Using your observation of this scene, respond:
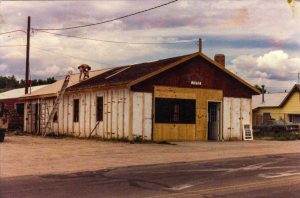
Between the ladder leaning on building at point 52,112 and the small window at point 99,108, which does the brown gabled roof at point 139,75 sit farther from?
the ladder leaning on building at point 52,112

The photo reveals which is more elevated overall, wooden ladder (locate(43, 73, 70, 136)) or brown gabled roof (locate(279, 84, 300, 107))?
brown gabled roof (locate(279, 84, 300, 107))

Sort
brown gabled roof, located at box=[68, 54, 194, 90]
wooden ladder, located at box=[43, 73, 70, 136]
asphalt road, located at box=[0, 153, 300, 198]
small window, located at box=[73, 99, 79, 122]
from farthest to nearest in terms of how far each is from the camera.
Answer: wooden ladder, located at box=[43, 73, 70, 136]
small window, located at box=[73, 99, 79, 122]
brown gabled roof, located at box=[68, 54, 194, 90]
asphalt road, located at box=[0, 153, 300, 198]

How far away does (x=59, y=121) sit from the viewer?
33.2 metres

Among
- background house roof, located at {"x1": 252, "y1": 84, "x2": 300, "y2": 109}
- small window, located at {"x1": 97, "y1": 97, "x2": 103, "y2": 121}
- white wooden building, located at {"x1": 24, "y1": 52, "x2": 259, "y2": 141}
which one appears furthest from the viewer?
background house roof, located at {"x1": 252, "y1": 84, "x2": 300, "y2": 109}

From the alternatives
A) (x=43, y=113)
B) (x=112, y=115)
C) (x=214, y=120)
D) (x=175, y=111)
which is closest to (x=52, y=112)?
(x=43, y=113)

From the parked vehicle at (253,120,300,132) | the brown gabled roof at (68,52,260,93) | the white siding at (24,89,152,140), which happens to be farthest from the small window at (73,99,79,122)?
the parked vehicle at (253,120,300,132)

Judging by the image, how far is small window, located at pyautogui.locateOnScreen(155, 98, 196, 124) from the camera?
26.8m

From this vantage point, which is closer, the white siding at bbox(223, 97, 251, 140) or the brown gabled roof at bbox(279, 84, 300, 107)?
the white siding at bbox(223, 97, 251, 140)

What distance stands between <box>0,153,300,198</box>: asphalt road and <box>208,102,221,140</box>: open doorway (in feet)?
46.7

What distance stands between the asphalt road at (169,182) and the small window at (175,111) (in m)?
11.4

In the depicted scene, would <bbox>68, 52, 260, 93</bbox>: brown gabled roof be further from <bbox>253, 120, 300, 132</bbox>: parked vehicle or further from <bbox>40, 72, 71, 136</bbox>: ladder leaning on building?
<bbox>253, 120, 300, 132</bbox>: parked vehicle

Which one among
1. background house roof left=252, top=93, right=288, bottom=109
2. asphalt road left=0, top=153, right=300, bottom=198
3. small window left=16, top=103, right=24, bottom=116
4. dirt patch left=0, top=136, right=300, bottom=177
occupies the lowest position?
asphalt road left=0, top=153, right=300, bottom=198

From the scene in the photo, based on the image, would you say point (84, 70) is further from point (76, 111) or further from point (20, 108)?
point (20, 108)

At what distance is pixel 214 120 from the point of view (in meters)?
30.0
